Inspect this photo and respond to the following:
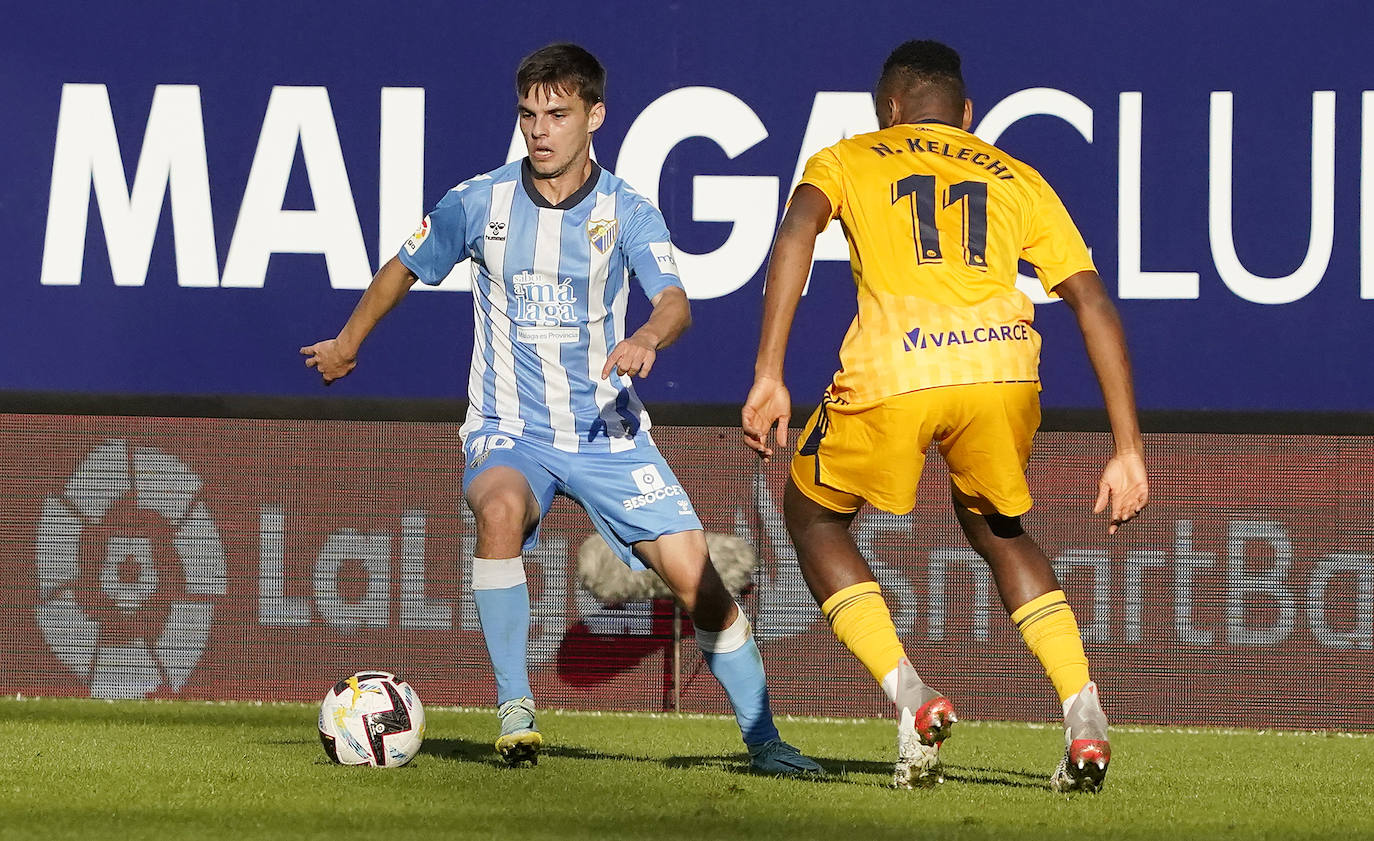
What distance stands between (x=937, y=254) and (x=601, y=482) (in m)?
1.22

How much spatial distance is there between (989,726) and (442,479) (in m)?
2.48

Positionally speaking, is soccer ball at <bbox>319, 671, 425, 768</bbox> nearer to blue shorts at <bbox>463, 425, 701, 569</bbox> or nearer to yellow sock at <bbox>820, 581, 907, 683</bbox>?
blue shorts at <bbox>463, 425, 701, 569</bbox>

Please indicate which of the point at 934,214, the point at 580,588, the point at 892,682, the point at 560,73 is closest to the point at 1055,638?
the point at 892,682

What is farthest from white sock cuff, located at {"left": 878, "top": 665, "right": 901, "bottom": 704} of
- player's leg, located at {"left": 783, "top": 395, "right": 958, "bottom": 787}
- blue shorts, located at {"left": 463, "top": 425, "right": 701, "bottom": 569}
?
blue shorts, located at {"left": 463, "top": 425, "right": 701, "bottom": 569}

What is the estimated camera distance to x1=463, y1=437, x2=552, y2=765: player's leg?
4.89 m

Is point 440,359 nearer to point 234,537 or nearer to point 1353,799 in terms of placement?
point 234,537

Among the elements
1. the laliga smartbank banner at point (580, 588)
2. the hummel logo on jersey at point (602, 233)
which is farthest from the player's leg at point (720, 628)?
the laliga smartbank banner at point (580, 588)

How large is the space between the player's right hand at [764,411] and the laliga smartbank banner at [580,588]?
3.40 metres

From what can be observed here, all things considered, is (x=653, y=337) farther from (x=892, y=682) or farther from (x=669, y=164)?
(x=669, y=164)

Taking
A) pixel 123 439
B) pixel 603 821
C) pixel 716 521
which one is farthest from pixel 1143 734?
pixel 123 439

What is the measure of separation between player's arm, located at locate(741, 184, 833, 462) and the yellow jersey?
0.09 m

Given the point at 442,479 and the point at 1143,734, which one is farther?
the point at 442,479

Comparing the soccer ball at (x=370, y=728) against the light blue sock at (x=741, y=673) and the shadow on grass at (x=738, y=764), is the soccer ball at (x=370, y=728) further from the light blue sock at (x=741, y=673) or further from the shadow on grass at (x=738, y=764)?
the light blue sock at (x=741, y=673)

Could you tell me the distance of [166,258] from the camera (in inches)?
335
